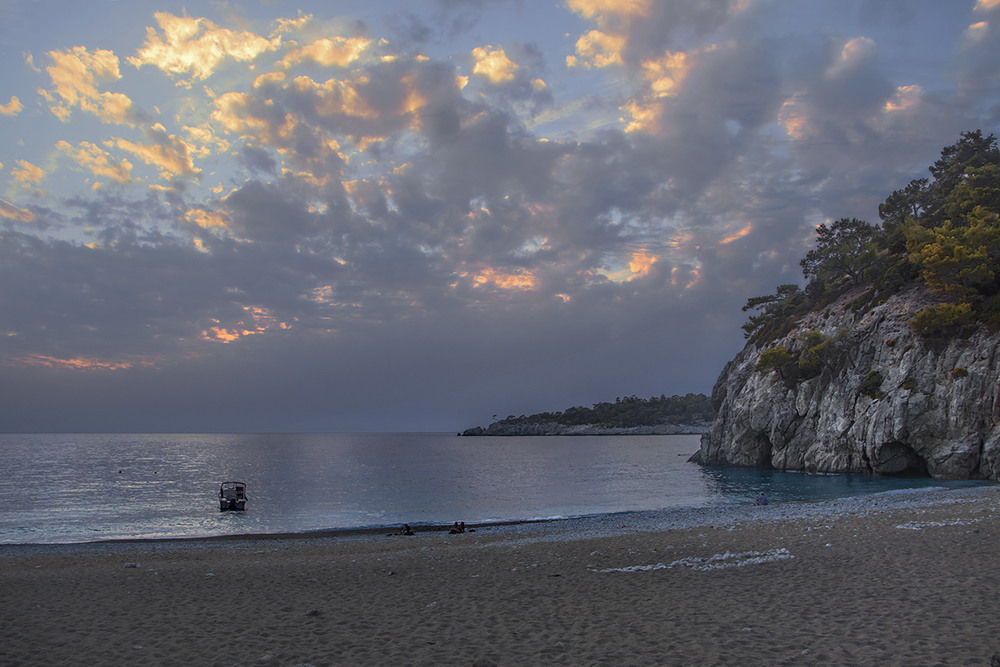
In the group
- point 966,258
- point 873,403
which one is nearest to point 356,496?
point 873,403

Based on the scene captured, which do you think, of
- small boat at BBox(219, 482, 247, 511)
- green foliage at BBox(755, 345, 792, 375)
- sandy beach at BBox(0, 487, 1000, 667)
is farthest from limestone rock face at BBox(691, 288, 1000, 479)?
small boat at BBox(219, 482, 247, 511)

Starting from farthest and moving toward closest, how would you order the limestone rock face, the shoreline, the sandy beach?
the limestone rock face < the shoreline < the sandy beach

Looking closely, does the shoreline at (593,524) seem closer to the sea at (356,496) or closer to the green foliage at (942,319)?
the sea at (356,496)

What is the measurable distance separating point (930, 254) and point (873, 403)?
54.6 feet

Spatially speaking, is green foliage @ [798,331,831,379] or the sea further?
green foliage @ [798,331,831,379]

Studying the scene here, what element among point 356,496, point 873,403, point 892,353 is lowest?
point 356,496

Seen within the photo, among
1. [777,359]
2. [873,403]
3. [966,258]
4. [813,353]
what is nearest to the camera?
[966,258]

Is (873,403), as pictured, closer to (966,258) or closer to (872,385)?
(872,385)

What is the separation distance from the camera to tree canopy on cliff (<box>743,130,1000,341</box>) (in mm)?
53562

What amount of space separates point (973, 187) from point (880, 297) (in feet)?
59.7

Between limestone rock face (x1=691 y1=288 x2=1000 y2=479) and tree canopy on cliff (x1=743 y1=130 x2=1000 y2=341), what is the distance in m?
3.01

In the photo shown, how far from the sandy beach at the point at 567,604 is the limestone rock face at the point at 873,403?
1322 inches

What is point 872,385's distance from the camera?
59781 mm

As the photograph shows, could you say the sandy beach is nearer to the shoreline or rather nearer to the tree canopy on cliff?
the shoreline
